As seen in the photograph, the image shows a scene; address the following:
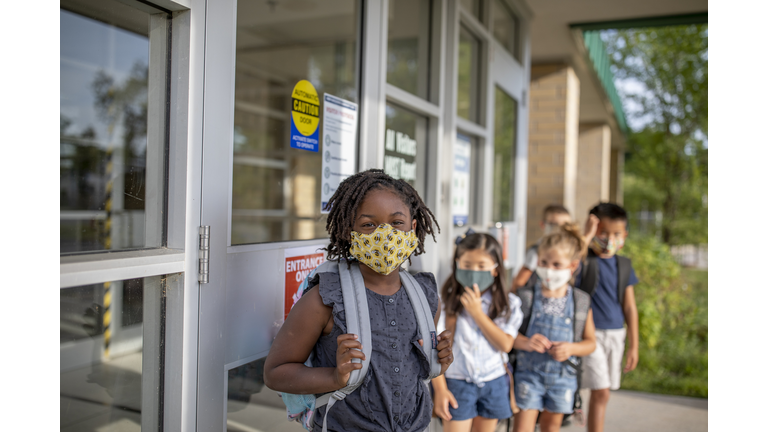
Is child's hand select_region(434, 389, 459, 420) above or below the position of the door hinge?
below

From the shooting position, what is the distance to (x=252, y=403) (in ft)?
7.13

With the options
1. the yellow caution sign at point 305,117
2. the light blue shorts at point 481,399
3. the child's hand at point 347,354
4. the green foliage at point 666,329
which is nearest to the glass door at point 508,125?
the green foliage at point 666,329

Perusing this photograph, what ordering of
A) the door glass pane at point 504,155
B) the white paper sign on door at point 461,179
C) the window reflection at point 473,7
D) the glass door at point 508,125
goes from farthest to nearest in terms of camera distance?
the door glass pane at point 504,155 → the glass door at point 508,125 → the window reflection at point 473,7 → the white paper sign on door at point 461,179

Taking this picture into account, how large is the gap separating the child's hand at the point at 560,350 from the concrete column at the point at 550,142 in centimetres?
437

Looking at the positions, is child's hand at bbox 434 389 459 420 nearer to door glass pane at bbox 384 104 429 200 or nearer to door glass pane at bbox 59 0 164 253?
door glass pane at bbox 384 104 429 200

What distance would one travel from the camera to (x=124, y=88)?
466 centimetres

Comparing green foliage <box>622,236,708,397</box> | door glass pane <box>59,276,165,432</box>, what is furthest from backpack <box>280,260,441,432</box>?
green foliage <box>622,236,708,397</box>

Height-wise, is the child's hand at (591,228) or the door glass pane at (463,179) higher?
the door glass pane at (463,179)

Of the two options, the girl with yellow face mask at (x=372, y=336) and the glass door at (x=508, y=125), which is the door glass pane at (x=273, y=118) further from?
the girl with yellow face mask at (x=372, y=336)

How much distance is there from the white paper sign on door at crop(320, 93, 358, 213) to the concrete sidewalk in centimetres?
280

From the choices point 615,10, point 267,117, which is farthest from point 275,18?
point 615,10

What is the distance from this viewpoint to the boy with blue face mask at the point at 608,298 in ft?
12.0

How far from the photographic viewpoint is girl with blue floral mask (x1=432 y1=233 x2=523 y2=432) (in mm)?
2715
